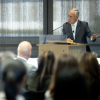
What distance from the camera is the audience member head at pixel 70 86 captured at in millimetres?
1457

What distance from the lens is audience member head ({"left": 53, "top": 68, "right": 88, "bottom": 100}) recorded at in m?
1.46

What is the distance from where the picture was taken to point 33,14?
679 cm

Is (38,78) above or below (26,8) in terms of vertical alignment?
below

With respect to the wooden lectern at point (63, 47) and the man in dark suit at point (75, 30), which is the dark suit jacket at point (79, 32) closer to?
the man in dark suit at point (75, 30)

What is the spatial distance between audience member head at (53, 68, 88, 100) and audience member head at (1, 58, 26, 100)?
0.87 feet

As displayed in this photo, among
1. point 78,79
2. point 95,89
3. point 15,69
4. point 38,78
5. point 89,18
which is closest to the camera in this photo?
point 15,69

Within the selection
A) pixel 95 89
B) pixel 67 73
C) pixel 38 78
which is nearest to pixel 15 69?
pixel 67 73

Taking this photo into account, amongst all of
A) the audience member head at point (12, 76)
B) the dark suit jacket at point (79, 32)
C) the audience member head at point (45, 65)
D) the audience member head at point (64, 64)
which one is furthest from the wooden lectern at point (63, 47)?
the audience member head at point (12, 76)

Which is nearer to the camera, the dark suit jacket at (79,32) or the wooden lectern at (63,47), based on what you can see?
the wooden lectern at (63,47)

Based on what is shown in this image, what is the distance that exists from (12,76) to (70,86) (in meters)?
0.42

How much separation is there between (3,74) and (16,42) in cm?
555

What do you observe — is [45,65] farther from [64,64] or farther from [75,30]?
[75,30]

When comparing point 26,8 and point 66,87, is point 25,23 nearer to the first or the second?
point 26,8

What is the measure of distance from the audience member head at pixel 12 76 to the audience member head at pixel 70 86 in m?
0.27
